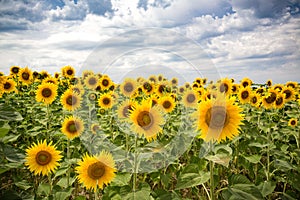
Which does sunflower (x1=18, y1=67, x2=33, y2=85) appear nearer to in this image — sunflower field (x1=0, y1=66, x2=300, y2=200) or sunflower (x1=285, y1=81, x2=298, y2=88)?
sunflower field (x1=0, y1=66, x2=300, y2=200)

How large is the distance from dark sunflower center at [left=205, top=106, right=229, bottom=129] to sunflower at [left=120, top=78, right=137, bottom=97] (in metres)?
4.38

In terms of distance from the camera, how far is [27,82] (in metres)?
8.65

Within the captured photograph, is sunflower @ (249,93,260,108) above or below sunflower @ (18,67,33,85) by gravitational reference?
below

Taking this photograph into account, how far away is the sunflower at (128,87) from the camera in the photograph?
6.96 m

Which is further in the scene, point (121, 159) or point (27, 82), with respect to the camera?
point (27, 82)

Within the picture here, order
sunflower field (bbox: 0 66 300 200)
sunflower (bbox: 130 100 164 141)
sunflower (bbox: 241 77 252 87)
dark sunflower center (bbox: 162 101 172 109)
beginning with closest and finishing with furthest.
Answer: sunflower field (bbox: 0 66 300 200) → sunflower (bbox: 130 100 164 141) → dark sunflower center (bbox: 162 101 172 109) → sunflower (bbox: 241 77 252 87)

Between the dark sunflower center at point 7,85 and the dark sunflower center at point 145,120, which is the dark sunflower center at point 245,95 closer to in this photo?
the dark sunflower center at point 145,120

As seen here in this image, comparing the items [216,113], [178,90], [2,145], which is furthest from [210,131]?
[178,90]

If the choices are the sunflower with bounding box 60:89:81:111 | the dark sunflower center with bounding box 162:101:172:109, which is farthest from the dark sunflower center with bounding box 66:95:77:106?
the dark sunflower center with bounding box 162:101:172:109

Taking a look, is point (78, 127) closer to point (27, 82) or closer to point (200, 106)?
point (200, 106)

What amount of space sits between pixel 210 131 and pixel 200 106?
23 cm

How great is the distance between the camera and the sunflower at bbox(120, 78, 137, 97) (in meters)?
6.96

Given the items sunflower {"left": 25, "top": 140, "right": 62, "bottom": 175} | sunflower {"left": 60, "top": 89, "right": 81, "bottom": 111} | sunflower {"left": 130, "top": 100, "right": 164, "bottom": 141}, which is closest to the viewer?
sunflower {"left": 130, "top": 100, "right": 164, "bottom": 141}

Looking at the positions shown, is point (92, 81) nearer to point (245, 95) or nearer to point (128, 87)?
point (128, 87)
